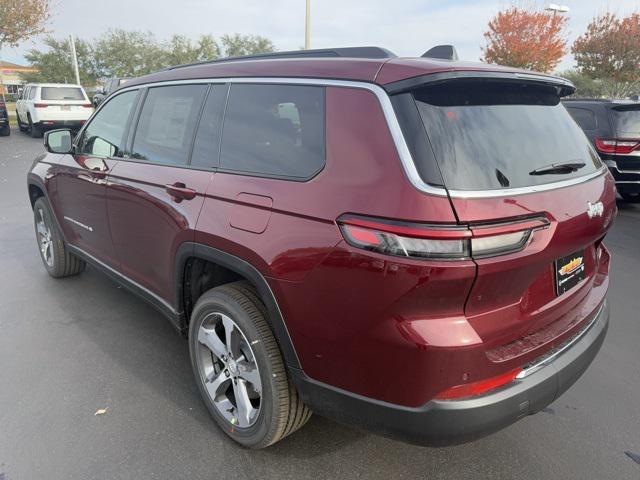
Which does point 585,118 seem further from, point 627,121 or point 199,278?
point 199,278

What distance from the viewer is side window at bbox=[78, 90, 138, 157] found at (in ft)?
10.9

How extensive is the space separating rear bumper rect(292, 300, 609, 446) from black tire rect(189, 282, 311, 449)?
5.4 inches

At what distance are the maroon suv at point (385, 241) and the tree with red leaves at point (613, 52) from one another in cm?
2783

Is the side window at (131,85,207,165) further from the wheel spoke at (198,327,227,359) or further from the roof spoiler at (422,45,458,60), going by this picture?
the roof spoiler at (422,45,458,60)

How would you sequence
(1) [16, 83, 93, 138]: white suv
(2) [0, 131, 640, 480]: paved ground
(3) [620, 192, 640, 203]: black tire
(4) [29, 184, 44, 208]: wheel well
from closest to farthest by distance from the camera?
(2) [0, 131, 640, 480]: paved ground
(4) [29, 184, 44, 208]: wheel well
(3) [620, 192, 640, 203]: black tire
(1) [16, 83, 93, 138]: white suv

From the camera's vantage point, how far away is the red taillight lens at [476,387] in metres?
1.73

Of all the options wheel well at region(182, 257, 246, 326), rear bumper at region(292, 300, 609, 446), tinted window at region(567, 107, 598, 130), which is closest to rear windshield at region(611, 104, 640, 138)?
tinted window at region(567, 107, 598, 130)

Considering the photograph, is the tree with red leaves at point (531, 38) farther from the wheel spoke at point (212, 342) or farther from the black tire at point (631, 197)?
the wheel spoke at point (212, 342)

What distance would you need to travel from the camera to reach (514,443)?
8.04 feet

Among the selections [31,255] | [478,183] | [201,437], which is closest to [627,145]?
[478,183]

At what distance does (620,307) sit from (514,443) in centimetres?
235

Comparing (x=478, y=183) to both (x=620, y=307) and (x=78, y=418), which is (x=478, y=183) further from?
(x=620, y=307)

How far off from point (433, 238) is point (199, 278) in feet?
4.98

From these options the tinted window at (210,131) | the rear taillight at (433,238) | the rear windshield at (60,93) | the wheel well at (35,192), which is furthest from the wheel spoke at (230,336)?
the rear windshield at (60,93)
